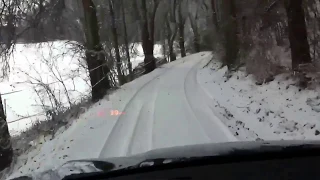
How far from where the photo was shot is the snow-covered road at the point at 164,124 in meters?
8.76

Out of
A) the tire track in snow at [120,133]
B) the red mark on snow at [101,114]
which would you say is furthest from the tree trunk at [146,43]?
the red mark on snow at [101,114]

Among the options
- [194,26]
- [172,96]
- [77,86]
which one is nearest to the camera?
[172,96]

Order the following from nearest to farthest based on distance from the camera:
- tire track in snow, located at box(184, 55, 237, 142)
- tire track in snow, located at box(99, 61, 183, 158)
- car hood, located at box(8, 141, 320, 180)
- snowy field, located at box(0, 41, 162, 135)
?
car hood, located at box(8, 141, 320, 180) → tire track in snow, located at box(99, 61, 183, 158) → tire track in snow, located at box(184, 55, 237, 142) → snowy field, located at box(0, 41, 162, 135)

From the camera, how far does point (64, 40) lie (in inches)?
805

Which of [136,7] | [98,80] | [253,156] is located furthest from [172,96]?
[136,7]

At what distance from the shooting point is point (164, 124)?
422 inches

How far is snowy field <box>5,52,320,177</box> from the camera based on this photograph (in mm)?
8656

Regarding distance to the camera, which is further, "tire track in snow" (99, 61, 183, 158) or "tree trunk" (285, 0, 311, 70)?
"tree trunk" (285, 0, 311, 70)

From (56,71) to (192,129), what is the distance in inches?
472

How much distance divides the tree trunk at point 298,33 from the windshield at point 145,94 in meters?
0.03

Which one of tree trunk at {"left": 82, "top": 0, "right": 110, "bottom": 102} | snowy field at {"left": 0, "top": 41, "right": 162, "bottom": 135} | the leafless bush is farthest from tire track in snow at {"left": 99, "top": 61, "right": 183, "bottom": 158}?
snowy field at {"left": 0, "top": 41, "right": 162, "bottom": 135}

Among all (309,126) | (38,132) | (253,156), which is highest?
(253,156)

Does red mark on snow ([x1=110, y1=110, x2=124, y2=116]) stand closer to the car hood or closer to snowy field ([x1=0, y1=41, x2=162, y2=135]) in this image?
snowy field ([x1=0, y1=41, x2=162, y2=135])

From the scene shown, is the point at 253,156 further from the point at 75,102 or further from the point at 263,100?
the point at 75,102
